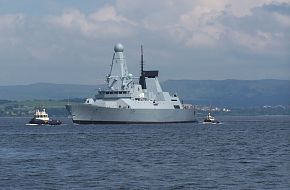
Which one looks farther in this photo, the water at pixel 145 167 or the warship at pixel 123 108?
the warship at pixel 123 108

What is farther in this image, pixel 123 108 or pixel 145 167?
pixel 123 108

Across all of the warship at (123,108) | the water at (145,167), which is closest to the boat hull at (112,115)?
the warship at (123,108)

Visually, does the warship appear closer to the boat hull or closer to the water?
the boat hull

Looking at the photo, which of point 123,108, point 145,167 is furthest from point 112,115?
point 145,167

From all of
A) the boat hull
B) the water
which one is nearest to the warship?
the boat hull

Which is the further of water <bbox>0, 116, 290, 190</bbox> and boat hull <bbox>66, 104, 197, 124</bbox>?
boat hull <bbox>66, 104, 197, 124</bbox>

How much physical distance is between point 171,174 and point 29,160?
1905 centimetres

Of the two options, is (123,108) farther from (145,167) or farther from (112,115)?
(145,167)

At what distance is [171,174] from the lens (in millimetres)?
61219

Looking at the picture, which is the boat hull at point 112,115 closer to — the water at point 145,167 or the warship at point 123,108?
the warship at point 123,108

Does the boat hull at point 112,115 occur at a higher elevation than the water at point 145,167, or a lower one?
higher

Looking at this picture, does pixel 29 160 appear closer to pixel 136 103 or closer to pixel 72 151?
pixel 72 151

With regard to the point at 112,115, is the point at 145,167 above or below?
below

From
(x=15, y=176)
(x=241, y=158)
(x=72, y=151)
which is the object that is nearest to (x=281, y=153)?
(x=241, y=158)
